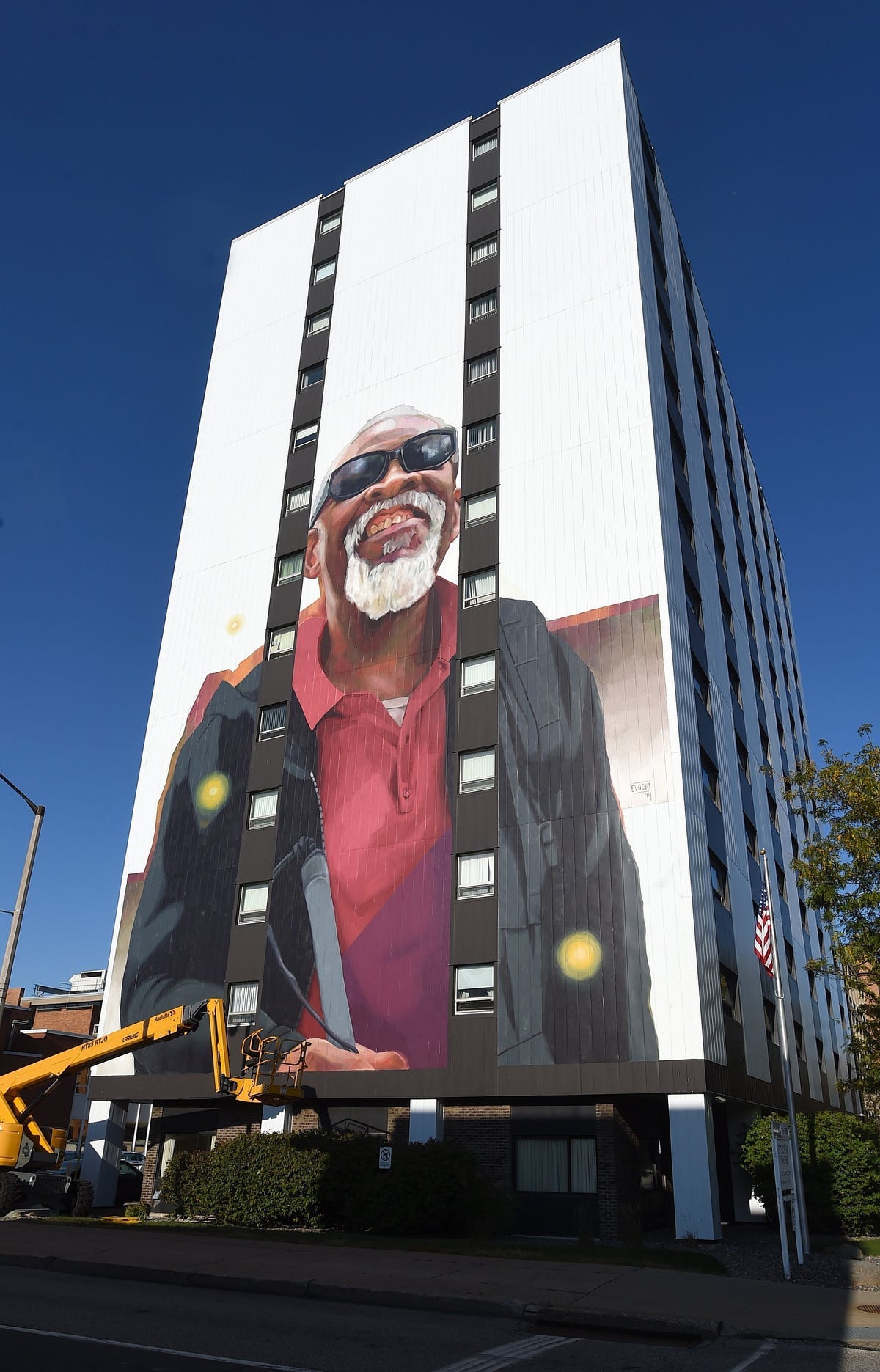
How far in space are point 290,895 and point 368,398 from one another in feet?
66.9

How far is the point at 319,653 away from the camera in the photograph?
3712cm

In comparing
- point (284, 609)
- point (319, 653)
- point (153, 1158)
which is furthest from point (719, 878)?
point (153, 1158)

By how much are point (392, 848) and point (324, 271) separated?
29.3 metres

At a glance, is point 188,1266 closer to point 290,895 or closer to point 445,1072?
point 445,1072

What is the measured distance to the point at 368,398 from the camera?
41281 millimetres

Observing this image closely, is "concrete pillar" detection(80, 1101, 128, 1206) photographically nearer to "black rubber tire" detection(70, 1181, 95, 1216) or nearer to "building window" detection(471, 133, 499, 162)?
"black rubber tire" detection(70, 1181, 95, 1216)

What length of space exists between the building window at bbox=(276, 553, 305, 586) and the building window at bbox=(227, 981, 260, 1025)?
1531cm

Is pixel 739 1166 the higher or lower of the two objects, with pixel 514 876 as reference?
lower

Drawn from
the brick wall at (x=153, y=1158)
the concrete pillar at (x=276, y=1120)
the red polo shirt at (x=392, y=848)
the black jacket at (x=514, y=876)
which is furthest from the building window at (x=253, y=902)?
the brick wall at (x=153, y=1158)

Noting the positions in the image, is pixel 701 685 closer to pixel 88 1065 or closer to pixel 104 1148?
pixel 88 1065

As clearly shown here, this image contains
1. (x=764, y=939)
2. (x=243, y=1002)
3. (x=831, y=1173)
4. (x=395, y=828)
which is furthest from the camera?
(x=243, y=1002)

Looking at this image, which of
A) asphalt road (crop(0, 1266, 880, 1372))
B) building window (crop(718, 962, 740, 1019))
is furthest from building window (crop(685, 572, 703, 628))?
asphalt road (crop(0, 1266, 880, 1372))

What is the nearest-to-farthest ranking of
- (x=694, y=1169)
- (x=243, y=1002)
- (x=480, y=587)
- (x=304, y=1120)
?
(x=694, y=1169) < (x=304, y=1120) < (x=243, y=1002) < (x=480, y=587)

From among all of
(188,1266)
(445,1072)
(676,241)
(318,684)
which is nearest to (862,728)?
(445,1072)
